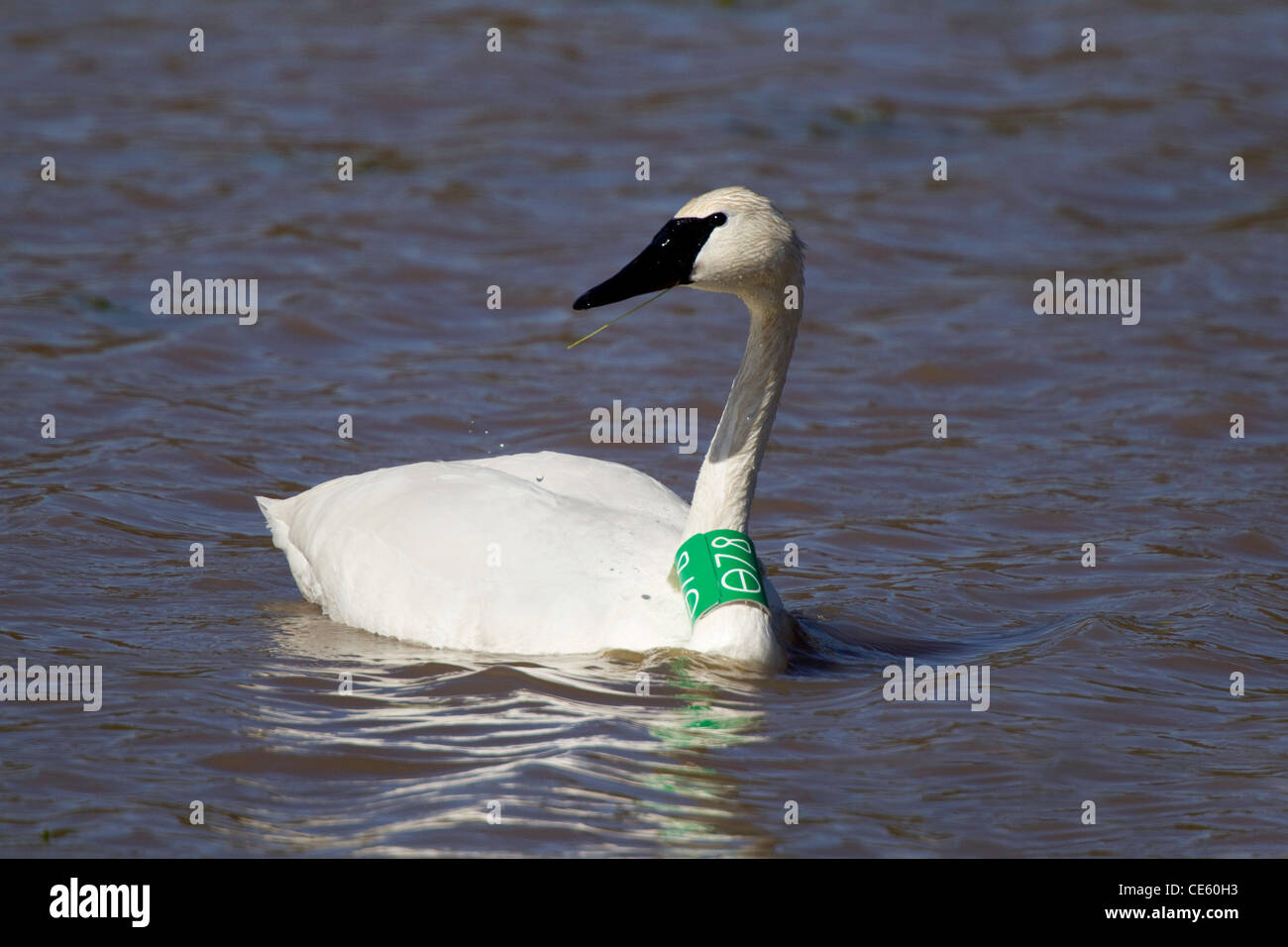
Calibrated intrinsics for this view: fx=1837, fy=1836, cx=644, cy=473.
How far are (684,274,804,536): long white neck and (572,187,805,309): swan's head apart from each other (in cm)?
21

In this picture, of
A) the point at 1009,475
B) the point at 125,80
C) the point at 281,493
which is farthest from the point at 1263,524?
the point at 125,80

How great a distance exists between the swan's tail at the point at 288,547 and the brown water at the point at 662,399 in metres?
0.12

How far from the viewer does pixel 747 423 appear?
6.67 metres

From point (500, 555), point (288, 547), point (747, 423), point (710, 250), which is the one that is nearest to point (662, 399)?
point (288, 547)

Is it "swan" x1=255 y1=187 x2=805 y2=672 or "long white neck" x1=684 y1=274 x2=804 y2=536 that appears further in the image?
"long white neck" x1=684 y1=274 x2=804 y2=536

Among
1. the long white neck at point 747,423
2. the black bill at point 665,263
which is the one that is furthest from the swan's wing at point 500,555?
the black bill at point 665,263

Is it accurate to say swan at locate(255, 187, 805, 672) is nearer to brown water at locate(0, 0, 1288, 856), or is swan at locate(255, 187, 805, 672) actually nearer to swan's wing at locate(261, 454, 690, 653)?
swan's wing at locate(261, 454, 690, 653)

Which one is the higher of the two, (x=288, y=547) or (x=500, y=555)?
(x=288, y=547)

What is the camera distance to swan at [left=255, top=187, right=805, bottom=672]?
630 cm

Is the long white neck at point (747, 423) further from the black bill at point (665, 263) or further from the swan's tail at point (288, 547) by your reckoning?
the swan's tail at point (288, 547)

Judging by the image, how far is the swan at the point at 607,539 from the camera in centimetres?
630

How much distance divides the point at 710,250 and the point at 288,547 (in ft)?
7.57

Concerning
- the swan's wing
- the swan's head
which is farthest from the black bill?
the swan's wing

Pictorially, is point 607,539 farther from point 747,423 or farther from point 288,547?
point 288,547
